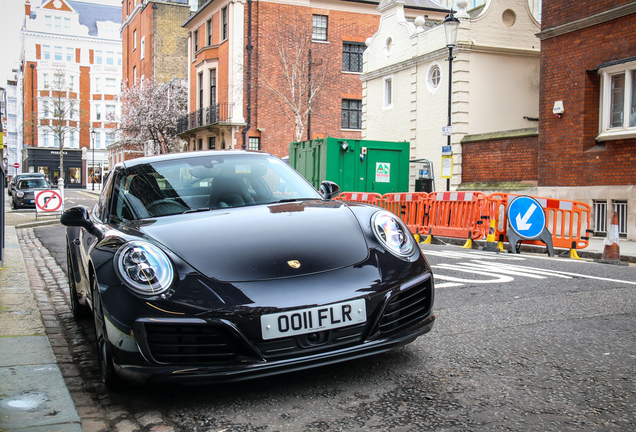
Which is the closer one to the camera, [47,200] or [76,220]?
[76,220]

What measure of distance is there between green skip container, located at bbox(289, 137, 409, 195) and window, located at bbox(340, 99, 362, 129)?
19.5m

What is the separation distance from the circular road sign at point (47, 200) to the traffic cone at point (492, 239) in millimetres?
14868

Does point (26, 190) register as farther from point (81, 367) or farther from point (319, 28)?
point (81, 367)

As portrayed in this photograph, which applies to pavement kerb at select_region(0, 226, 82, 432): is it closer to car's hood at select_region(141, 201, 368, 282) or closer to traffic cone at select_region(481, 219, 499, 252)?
car's hood at select_region(141, 201, 368, 282)

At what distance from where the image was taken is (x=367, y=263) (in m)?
3.34

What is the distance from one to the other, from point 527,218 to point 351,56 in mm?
30746

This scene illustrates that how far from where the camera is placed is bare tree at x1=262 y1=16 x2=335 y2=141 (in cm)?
3797

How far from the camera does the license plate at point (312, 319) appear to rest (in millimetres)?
2990

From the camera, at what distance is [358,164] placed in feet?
63.9

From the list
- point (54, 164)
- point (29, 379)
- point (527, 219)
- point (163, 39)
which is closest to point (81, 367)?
point (29, 379)

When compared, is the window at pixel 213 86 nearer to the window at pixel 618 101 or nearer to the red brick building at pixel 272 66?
the red brick building at pixel 272 66

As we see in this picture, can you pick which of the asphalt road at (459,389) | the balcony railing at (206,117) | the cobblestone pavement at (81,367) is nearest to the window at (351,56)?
the balcony railing at (206,117)

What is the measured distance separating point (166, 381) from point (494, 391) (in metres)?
1.65

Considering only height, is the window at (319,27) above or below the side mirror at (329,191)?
above
